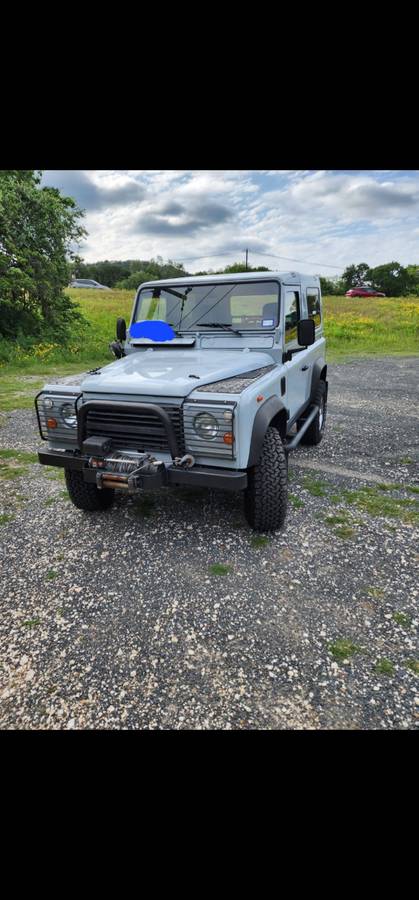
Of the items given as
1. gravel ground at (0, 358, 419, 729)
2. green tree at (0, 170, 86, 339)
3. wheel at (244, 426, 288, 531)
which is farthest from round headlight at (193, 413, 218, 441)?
green tree at (0, 170, 86, 339)

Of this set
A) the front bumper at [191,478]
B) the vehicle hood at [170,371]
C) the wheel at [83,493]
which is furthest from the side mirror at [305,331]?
the wheel at [83,493]

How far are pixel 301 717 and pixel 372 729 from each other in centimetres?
29

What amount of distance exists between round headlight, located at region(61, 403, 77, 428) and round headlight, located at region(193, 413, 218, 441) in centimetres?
100

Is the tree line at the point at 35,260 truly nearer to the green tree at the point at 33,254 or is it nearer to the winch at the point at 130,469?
the green tree at the point at 33,254

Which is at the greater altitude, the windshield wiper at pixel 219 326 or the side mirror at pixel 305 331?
the windshield wiper at pixel 219 326

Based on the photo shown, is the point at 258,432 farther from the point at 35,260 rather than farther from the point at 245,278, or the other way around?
the point at 35,260

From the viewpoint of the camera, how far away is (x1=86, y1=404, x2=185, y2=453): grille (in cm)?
290

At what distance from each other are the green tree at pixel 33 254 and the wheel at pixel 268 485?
10292 millimetres

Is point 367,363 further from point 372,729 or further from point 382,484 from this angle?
point 372,729

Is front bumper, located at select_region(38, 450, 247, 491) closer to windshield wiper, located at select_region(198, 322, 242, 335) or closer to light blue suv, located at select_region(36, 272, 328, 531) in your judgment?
light blue suv, located at select_region(36, 272, 328, 531)

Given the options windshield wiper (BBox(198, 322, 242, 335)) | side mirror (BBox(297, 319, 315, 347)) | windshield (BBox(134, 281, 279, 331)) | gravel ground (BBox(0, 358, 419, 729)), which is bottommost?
gravel ground (BBox(0, 358, 419, 729))

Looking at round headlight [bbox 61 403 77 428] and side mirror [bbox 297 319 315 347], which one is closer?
round headlight [bbox 61 403 77 428]

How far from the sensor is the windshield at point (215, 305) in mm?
3859
